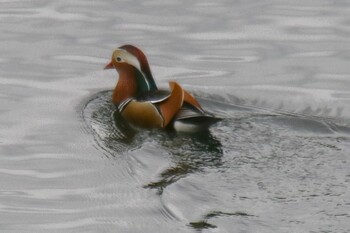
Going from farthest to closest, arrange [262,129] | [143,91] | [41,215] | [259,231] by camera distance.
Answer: [143,91]
[262,129]
[41,215]
[259,231]

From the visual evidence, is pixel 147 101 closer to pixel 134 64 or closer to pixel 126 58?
pixel 134 64

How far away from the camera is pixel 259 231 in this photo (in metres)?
9.16

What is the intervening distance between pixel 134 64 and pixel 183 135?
1.42 meters

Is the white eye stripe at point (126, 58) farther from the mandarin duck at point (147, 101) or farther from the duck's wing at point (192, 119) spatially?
the duck's wing at point (192, 119)

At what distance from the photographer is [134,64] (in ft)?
41.3

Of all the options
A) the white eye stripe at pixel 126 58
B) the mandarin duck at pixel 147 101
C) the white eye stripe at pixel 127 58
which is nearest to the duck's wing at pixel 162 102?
the mandarin duck at pixel 147 101

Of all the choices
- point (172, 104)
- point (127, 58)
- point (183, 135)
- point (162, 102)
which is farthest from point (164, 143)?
point (127, 58)

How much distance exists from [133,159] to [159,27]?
4.19 meters

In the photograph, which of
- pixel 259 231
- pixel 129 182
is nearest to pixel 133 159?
pixel 129 182

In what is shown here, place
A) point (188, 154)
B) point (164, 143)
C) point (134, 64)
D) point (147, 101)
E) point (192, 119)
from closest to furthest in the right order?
point (188, 154) < point (164, 143) < point (192, 119) < point (147, 101) < point (134, 64)

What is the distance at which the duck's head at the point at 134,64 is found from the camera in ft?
40.7

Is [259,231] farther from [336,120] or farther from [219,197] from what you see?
[336,120]

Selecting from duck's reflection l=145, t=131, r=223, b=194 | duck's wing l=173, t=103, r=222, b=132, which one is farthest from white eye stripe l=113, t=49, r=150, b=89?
duck's reflection l=145, t=131, r=223, b=194

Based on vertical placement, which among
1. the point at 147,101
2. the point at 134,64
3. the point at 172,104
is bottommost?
the point at 147,101
